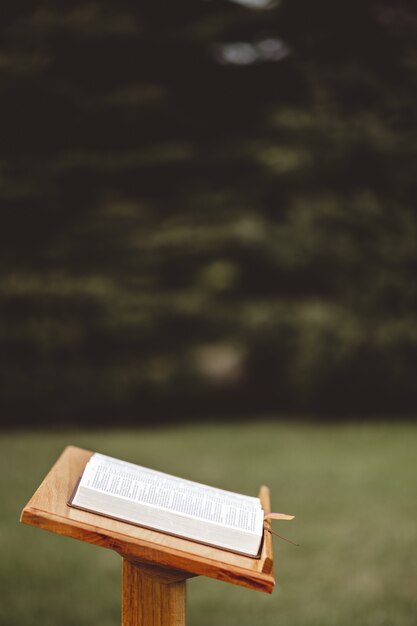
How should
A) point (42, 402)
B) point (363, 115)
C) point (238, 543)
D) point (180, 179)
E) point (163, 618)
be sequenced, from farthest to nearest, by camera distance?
point (180, 179), point (363, 115), point (42, 402), point (163, 618), point (238, 543)

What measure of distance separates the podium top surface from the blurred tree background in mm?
6113

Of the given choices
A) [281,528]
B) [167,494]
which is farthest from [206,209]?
[167,494]

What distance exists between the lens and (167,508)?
4.58 ft

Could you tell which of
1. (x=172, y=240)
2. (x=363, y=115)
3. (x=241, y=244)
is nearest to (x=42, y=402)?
(x=172, y=240)

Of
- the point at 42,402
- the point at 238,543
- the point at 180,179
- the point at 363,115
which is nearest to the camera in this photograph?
the point at 238,543

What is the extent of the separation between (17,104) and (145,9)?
80.1 inches

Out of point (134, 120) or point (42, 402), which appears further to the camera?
point (134, 120)

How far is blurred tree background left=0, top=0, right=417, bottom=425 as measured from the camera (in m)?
7.40

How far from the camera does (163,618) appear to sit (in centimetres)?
146

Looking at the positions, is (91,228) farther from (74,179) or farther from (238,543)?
(238,543)

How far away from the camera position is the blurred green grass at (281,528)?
3.29 meters

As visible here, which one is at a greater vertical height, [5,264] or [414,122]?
[414,122]

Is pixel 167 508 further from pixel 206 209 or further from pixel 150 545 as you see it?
pixel 206 209

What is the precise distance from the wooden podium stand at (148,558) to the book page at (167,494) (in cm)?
6
